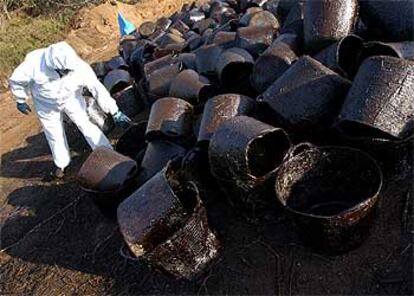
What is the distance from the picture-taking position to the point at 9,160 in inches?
275

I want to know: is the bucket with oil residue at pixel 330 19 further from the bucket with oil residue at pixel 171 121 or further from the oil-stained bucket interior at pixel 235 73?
the bucket with oil residue at pixel 171 121

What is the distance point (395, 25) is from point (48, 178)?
432 cm

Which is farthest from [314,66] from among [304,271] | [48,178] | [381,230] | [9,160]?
[9,160]

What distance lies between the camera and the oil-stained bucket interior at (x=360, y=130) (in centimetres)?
334

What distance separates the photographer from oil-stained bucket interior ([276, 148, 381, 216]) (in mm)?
3453

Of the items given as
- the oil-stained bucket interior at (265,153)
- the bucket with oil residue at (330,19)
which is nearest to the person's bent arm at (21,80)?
the oil-stained bucket interior at (265,153)

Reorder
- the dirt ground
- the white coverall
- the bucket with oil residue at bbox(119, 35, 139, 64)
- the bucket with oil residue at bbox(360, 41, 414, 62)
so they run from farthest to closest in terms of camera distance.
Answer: the bucket with oil residue at bbox(119, 35, 139, 64), the white coverall, the bucket with oil residue at bbox(360, 41, 414, 62), the dirt ground

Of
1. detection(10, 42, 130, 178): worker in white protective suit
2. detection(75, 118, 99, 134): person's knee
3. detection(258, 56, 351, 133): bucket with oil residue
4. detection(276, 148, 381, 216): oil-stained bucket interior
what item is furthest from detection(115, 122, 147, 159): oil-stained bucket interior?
detection(276, 148, 381, 216): oil-stained bucket interior

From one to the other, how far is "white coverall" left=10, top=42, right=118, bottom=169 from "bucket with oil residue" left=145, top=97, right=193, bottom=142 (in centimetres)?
96

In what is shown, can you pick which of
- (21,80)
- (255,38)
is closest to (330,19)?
(255,38)

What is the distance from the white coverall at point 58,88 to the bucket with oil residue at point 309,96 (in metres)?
2.30

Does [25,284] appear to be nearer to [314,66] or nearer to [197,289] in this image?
[197,289]

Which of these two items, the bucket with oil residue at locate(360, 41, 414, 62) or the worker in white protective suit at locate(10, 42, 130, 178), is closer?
the bucket with oil residue at locate(360, 41, 414, 62)

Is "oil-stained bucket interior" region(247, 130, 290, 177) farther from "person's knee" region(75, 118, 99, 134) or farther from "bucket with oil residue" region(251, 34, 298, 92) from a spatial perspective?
"person's knee" region(75, 118, 99, 134)
